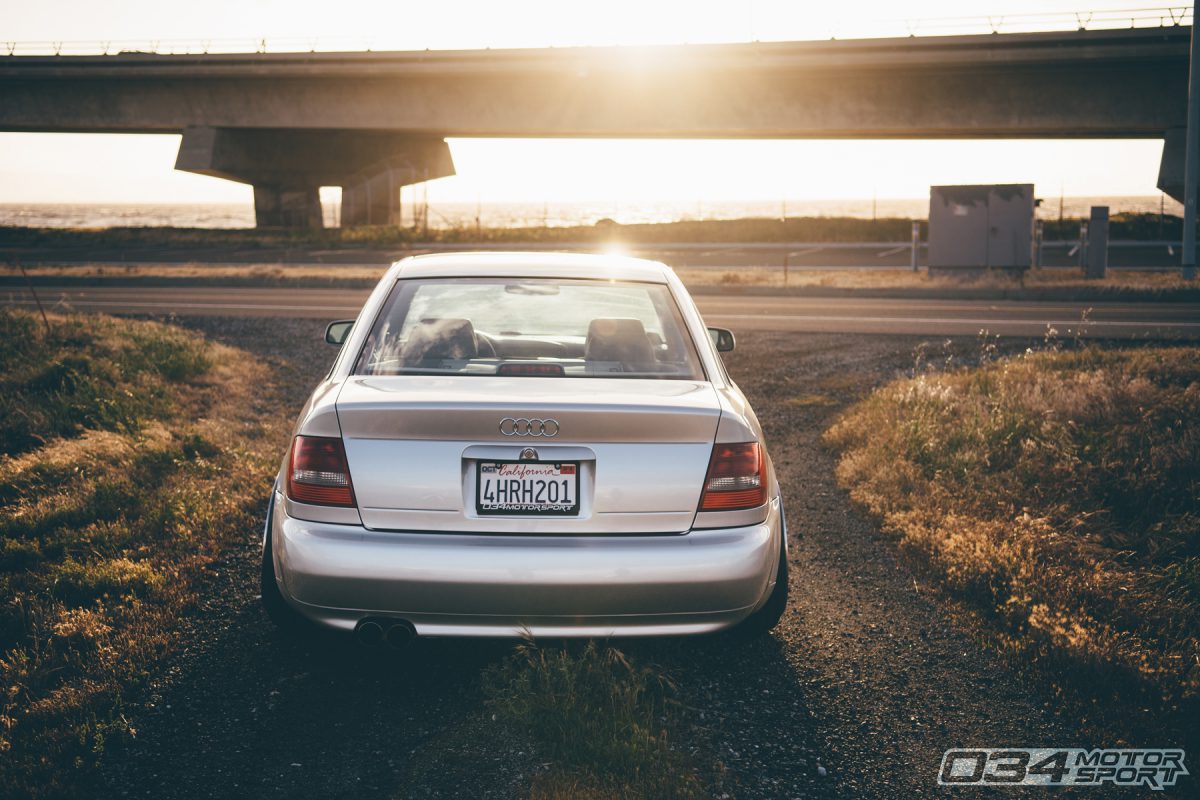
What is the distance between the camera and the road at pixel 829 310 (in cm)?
1423

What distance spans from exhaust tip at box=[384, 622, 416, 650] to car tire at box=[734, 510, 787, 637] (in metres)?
1.15

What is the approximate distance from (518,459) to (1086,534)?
138 inches

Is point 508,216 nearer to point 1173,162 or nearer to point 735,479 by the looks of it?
point 1173,162

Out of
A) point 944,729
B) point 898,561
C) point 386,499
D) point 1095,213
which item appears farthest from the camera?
point 1095,213

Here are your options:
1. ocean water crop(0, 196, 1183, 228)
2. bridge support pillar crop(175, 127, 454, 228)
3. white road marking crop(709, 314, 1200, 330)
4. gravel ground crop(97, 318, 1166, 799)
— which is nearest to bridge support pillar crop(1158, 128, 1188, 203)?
ocean water crop(0, 196, 1183, 228)

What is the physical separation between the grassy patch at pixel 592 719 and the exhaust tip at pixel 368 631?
1.57 feet

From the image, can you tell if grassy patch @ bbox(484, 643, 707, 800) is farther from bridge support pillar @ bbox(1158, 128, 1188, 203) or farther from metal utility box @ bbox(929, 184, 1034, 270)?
bridge support pillar @ bbox(1158, 128, 1188, 203)

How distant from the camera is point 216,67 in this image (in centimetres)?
4003

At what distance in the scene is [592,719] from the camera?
10.5ft

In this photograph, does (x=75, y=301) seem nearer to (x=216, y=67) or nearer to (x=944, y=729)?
(x=944, y=729)

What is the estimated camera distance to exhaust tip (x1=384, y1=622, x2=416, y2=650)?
3172 mm

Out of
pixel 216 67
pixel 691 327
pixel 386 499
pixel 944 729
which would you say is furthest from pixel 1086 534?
pixel 216 67

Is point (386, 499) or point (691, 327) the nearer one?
point (386, 499)

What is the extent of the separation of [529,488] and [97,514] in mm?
3450
